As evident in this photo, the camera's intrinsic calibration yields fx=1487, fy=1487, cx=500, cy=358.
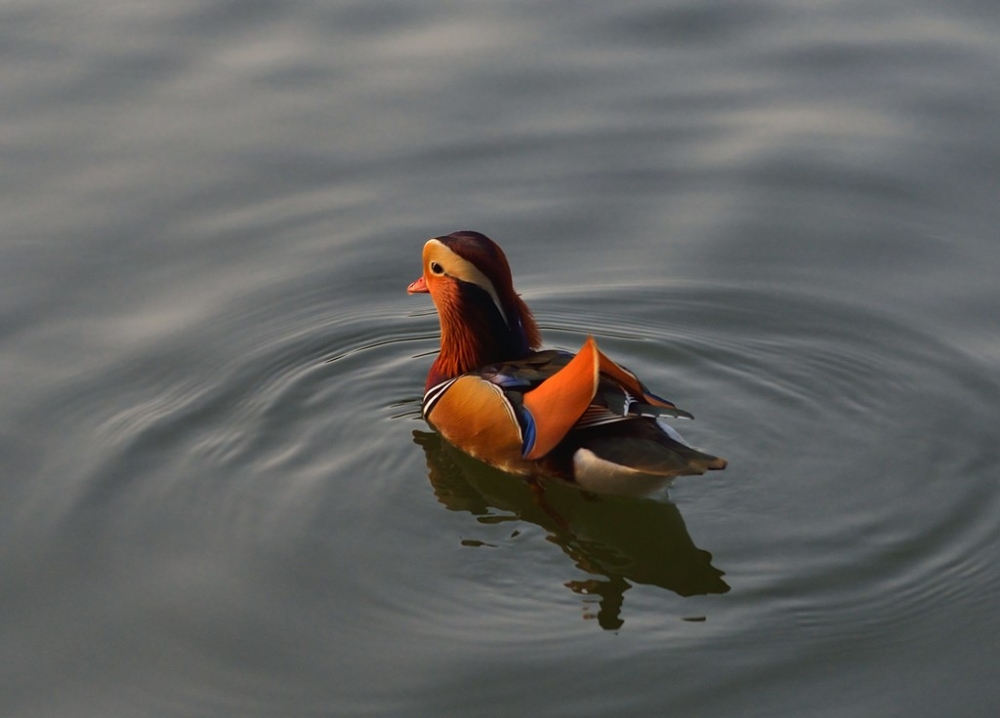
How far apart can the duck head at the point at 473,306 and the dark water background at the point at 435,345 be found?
447 millimetres

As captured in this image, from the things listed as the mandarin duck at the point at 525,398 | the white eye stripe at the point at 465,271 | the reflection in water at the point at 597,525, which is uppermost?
the white eye stripe at the point at 465,271

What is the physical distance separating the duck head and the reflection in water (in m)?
0.57

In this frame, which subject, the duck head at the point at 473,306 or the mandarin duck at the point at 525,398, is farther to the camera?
the duck head at the point at 473,306

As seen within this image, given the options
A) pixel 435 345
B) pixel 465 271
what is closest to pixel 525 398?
pixel 465 271

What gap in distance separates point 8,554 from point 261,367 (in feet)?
6.91

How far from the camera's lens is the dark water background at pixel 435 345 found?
6262mm

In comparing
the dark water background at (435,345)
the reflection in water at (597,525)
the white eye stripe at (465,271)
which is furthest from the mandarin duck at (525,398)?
the dark water background at (435,345)

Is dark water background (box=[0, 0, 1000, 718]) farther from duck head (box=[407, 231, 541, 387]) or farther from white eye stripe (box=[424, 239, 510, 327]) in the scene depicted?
white eye stripe (box=[424, 239, 510, 327])

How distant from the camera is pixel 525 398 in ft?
25.6

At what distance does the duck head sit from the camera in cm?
834

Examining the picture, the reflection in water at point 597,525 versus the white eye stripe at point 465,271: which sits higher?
the white eye stripe at point 465,271

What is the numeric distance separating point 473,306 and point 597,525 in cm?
166

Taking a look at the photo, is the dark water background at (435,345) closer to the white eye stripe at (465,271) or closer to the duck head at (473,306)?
the duck head at (473,306)

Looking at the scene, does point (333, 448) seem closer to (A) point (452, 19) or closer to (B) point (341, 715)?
(B) point (341, 715)
